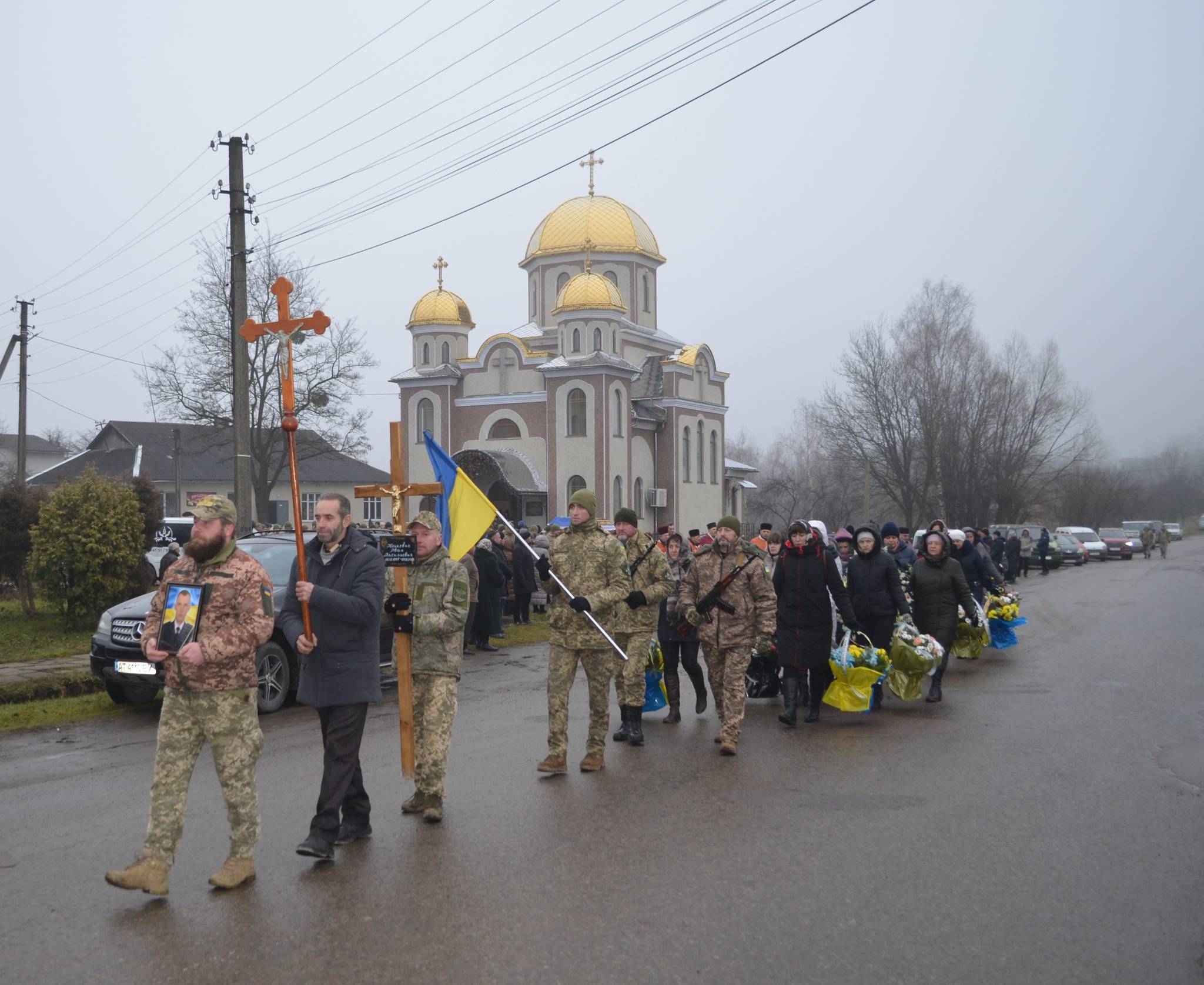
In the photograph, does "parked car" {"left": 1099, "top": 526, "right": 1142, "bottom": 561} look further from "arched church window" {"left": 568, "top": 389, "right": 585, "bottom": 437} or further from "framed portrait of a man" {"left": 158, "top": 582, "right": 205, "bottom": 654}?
"framed portrait of a man" {"left": 158, "top": 582, "right": 205, "bottom": 654}

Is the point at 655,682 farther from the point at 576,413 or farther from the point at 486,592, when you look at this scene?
the point at 576,413

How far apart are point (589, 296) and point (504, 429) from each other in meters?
6.92

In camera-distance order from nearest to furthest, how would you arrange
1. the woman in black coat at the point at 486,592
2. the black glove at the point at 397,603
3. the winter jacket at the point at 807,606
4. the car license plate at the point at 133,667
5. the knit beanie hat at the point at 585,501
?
1. the black glove at the point at 397,603
2. the knit beanie hat at the point at 585,501
3. the winter jacket at the point at 807,606
4. the car license plate at the point at 133,667
5. the woman in black coat at the point at 486,592

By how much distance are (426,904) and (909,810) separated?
3216 millimetres

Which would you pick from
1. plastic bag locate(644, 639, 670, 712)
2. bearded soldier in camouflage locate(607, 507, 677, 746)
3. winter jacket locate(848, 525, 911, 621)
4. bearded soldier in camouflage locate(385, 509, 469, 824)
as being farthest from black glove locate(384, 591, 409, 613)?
winter jacket locate(848, 525, 911, 621)

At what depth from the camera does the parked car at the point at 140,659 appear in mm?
10742

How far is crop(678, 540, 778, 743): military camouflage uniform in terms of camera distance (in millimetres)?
9023

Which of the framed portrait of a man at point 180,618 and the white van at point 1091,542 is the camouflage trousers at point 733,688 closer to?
the framed portrait of a man at point 180,618

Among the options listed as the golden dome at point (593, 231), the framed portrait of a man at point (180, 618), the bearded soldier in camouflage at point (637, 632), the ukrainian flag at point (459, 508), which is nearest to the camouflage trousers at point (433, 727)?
the ukrainian flag at point (459, 508)

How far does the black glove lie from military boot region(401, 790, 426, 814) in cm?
114

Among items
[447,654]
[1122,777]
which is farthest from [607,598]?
[1122,777]

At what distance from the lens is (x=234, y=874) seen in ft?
17.8

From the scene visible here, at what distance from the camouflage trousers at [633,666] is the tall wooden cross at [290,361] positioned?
9.85ft

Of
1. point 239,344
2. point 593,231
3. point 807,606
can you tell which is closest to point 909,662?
point 807,606
